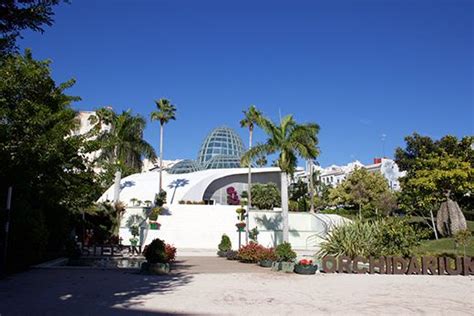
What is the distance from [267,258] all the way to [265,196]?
30439 mm

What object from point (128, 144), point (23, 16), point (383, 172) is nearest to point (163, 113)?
point (128, 144)

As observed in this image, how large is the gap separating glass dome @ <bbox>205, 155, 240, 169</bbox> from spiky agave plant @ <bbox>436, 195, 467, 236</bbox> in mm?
36901

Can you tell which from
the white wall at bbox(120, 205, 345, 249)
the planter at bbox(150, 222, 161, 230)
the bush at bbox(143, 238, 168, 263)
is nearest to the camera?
the bush at bbox(143, 238, 168, 263)

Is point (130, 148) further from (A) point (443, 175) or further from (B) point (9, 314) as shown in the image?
(B) point (9, 314)

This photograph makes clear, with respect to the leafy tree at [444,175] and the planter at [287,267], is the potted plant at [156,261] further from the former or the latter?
the leafy tree at [444,175]

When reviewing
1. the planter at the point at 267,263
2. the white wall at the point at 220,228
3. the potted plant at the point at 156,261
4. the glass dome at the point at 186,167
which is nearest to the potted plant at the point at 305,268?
the planter at the point at 267,263

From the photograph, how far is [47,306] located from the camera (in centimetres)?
844

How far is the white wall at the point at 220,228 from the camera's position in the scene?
29.5 metres

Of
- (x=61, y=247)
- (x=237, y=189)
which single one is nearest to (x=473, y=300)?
(x=61, y=247)

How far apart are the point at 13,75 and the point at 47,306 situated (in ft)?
30.4

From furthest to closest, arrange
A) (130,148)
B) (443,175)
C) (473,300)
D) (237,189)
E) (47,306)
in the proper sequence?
(237,189)
(130,148)
(443,175)
(473,300)
(47,306)

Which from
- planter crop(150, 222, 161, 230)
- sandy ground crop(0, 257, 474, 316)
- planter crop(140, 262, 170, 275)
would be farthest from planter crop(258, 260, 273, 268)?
planter crop(150, 222, 161, 230)

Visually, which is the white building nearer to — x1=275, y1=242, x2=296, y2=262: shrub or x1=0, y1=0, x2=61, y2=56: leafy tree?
x1=275, y1=242, x2=296, y2=262: shrub

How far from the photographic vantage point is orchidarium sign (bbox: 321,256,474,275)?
1602 cm
